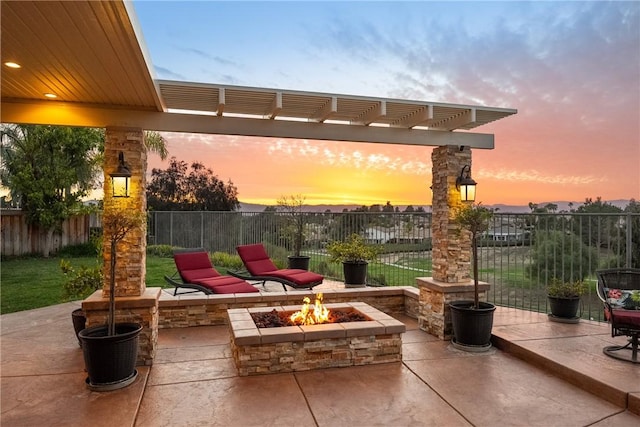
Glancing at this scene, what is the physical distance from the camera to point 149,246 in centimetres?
1212

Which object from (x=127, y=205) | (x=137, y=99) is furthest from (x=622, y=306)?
(x=137, y=99)

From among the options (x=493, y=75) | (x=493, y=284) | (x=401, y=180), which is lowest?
(x=493, y=284)

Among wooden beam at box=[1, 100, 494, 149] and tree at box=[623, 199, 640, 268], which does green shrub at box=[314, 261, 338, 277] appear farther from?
tree at box=[623, 199, 640, 268]

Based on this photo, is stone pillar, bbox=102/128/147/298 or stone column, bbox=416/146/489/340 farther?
stone column, bbox=416/146/489/340

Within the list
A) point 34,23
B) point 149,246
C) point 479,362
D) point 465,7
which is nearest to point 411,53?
point 465,7

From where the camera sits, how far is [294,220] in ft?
28.9

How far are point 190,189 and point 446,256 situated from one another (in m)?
15.1

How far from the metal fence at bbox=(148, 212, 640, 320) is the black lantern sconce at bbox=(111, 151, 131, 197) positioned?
4.65 m

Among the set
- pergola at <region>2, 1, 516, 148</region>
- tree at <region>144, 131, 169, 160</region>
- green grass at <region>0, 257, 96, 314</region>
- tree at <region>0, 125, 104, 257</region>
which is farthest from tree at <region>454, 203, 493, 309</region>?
tree at <region>0, 125, 104, 257</region>

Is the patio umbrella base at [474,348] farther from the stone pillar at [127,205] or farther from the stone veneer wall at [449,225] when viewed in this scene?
the stone pillar at [127,205]

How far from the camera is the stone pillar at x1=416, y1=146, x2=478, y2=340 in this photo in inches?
207

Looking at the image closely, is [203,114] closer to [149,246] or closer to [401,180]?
[401,180]

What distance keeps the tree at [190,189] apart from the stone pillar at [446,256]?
13759 millimetres

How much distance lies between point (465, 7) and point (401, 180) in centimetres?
470
